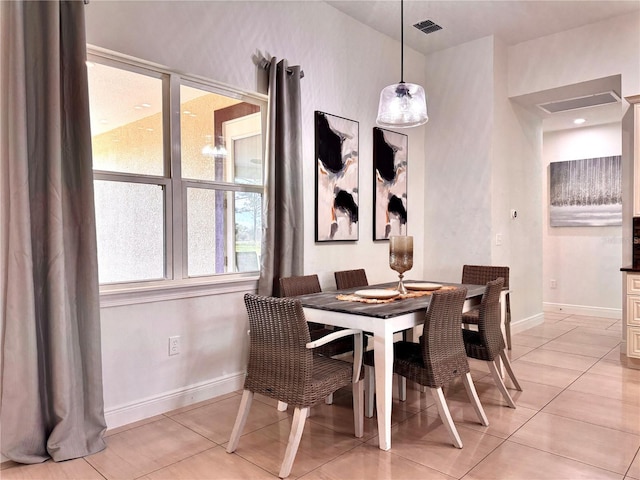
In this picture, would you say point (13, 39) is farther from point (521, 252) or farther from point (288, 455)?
point (521, 252)

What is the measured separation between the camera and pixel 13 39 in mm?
2139

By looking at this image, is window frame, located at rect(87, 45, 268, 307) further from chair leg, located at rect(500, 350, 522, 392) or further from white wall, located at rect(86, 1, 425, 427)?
chair leg, located at rect(500, 350, 522, 392)

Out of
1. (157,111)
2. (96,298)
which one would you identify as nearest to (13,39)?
(157,111)

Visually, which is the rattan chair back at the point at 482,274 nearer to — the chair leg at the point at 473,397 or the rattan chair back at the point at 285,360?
the chair leg at the point at 473,397

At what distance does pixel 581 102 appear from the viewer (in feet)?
16.9

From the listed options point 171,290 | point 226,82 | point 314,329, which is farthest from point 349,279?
point 226,82

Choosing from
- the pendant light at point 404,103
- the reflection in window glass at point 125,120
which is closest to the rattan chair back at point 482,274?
the pendant light at point 404,103

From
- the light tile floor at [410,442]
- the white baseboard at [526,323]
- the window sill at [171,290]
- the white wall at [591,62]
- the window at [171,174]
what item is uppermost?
the white wall at [591,62]

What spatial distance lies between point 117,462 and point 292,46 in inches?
120

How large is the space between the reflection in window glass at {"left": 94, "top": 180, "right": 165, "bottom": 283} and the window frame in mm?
40

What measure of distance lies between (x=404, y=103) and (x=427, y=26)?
185cm

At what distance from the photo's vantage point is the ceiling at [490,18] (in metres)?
3.95

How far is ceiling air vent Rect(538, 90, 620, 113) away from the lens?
4840 millimetres

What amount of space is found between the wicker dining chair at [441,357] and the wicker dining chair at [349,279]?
103 cm
